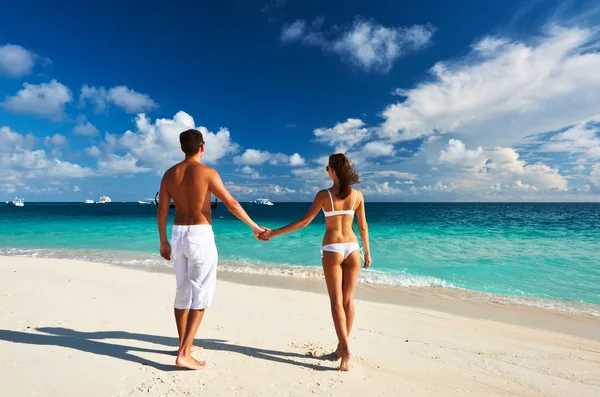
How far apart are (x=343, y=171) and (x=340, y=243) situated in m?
0.84

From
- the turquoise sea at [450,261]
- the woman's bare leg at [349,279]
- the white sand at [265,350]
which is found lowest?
the turquoise sea at [450,261]

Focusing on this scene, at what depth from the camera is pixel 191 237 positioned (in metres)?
3.25

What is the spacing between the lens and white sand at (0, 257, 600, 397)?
3156 millimetres

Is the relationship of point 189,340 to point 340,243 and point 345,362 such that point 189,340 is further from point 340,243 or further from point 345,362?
point 340,243

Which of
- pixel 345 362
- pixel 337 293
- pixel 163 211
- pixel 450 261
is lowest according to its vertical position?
pixel 450 261

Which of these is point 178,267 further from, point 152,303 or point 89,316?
point 152,303

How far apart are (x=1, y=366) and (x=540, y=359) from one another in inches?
266

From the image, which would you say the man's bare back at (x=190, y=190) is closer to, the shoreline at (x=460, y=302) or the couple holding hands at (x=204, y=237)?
the couple holding hands at (x=204, y=237)

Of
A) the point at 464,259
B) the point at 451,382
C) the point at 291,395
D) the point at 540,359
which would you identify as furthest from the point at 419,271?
the point at 291,395

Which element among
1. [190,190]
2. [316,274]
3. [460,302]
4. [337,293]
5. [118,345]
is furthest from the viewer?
[316,274]

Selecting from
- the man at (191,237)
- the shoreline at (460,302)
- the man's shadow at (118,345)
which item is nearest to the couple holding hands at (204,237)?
the man at (191,237)

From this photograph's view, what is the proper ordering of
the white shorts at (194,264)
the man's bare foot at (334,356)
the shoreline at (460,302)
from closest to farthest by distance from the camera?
the white shorts at (194,264) → the man's bare foot at (334,356) → the shoreline at (460,302)

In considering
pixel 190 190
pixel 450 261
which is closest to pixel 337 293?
pixel 190 190

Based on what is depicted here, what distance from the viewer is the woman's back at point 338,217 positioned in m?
3.65
